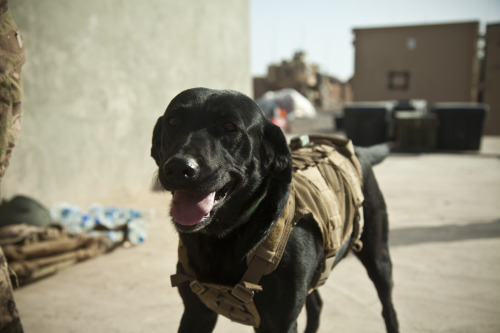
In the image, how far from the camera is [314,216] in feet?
6.09

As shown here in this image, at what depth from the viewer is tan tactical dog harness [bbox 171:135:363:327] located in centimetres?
168

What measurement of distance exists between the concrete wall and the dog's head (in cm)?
324

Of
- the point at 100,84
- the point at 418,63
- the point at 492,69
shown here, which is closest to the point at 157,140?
the point at 100,84

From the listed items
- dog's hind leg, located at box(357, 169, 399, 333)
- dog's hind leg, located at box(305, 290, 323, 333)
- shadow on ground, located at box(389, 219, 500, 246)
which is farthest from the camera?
shadow on ground, located at box(389, 219, 500, 246)

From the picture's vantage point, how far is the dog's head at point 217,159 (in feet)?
5.09

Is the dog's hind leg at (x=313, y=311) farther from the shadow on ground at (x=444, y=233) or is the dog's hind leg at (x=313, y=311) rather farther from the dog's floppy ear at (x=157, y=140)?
the shadow on ground at (x=444, y=233)

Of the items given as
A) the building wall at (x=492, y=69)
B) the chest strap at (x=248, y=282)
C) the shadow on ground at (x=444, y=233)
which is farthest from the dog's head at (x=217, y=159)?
the building wall at (x=492, y=69)

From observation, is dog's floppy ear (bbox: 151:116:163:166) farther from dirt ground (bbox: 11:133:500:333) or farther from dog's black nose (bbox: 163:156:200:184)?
dirt ground (bbox: 11:133:500:333)

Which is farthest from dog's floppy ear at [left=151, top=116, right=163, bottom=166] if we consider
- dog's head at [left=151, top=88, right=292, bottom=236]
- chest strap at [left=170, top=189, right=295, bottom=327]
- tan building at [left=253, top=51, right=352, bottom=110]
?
tan building at [left=253, top=51, right=352, bottom=110]

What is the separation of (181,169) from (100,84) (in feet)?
13.9

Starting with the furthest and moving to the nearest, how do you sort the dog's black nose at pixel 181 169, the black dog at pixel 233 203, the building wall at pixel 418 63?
the building wall at pixel 418 63
the black dog at pixel 233 203
the dog's black nose at pixel 181 169

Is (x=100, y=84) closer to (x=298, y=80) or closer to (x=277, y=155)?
(x=277, y=155)

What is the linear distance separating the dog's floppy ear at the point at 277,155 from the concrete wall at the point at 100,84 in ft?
11.1

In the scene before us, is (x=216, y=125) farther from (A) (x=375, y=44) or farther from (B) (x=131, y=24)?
(A) (x=375, y=44)
